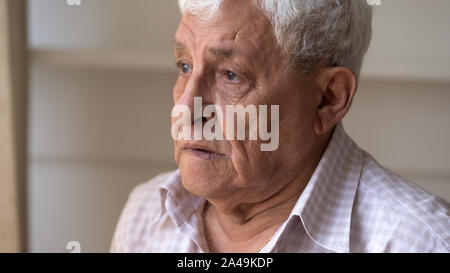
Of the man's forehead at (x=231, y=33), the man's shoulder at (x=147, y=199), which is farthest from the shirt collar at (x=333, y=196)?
the man's shoulder at (x=147, y=199)

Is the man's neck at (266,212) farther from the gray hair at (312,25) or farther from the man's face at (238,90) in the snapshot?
the gray hair at (312,25)

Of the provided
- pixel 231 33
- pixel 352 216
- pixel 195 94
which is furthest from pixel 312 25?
pixel 352 216

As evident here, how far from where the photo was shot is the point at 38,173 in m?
1.75

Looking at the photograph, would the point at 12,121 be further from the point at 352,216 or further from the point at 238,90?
the point at 352,216

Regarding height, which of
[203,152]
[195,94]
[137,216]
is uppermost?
[195,94]

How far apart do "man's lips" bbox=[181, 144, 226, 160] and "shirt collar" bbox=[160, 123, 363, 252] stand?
0.19 m

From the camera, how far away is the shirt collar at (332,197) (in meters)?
0.93

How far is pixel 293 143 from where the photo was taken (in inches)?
37.5

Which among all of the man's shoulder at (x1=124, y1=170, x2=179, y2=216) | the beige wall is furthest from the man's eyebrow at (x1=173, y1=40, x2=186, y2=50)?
the beige wall

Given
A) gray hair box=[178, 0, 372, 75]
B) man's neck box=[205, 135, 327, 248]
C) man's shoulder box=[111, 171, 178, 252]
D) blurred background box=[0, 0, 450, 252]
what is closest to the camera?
gray hair box=[178, 0, 372, 75]

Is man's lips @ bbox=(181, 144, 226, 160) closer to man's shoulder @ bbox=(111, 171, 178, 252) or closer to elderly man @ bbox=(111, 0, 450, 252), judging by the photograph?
elderly man @ bbox=(111, 0, 450, 252)

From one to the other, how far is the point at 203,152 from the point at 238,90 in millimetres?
137

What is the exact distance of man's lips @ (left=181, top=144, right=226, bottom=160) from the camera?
0.92 meters
